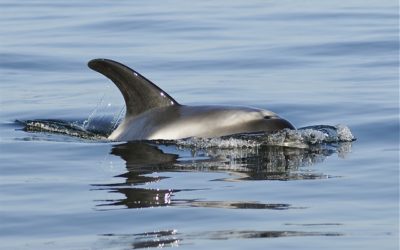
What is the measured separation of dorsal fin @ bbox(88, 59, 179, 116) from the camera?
12281 millimetres

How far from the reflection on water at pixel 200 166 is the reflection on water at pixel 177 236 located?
806 millimetres

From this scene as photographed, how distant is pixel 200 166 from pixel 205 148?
92 cm

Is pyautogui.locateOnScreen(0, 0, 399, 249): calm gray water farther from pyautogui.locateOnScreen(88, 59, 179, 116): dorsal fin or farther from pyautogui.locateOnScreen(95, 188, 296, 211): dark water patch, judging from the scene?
pyautogui.locateOnScreen(88, 59, 179, 116): dorsal fin

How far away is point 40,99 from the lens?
15461 mm

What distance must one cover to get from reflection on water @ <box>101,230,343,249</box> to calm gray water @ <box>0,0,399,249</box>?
0.01 m

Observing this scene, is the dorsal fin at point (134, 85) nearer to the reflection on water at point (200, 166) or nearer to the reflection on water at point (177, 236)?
the reflection on water at point (200, 166)

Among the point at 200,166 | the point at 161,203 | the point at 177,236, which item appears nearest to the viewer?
the point at 177,236

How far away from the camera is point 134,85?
40.4 ft

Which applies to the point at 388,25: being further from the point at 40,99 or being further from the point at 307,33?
the point at 40,99

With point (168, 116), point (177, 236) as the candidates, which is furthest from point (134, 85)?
point (177, 236)

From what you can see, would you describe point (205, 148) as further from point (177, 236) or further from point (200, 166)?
point (177, 236)

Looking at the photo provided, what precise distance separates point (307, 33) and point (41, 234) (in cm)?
1308

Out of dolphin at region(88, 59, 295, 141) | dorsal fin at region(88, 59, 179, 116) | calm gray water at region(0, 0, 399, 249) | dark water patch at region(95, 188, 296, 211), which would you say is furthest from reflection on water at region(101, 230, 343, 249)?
dorsal fin at region(88, 59, 179, 116)

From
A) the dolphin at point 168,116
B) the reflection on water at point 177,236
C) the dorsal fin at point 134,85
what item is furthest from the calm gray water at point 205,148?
the dorsal fin at point 134,85
